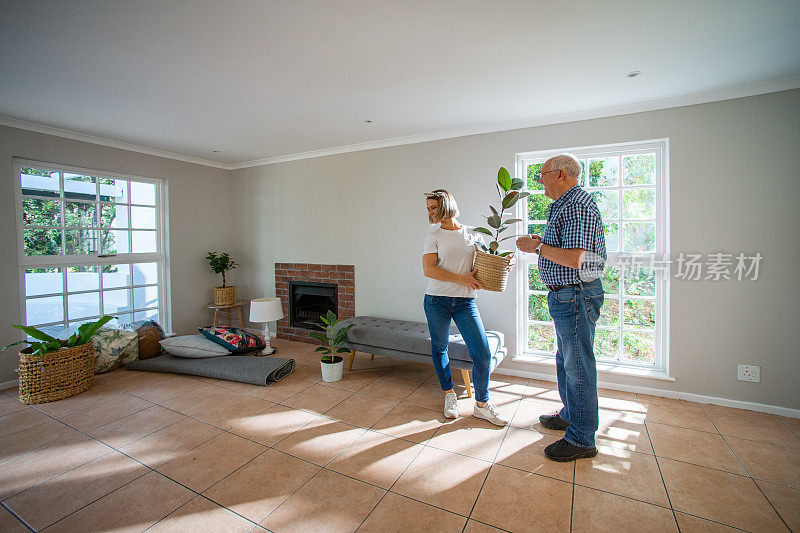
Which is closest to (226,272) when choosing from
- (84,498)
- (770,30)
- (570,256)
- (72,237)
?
(72,237)

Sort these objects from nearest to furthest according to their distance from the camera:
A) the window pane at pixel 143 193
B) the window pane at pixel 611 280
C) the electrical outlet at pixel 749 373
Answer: the electrical outlet at pixel 749 373 < the window pane at pixel 611 280 < the window pane at pixel 143 193

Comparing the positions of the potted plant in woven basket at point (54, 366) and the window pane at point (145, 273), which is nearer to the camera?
the potted plant in woven basket at point (54, 366)

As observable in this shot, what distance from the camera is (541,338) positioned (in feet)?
11.4

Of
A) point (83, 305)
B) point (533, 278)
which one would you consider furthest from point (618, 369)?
point (83, 305)

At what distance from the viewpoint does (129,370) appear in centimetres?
369

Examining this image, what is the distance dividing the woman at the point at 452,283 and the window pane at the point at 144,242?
146 inches

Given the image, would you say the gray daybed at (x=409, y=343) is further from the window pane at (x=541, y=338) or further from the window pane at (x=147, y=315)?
the window pane at (x=147, y=315)

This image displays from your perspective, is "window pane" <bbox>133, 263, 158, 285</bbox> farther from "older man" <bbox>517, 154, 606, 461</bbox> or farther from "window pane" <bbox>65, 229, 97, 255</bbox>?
"older man" <bbox>517, 154, 606, 461</bbox>

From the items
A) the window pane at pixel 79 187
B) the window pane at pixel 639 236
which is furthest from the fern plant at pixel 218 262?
the window pane at pixel 639 236

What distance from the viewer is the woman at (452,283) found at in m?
2.36

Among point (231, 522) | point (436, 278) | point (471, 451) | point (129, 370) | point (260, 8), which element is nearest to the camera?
point (231, 522)

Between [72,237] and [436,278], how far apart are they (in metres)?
3.82

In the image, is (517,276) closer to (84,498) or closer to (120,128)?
(84,498)

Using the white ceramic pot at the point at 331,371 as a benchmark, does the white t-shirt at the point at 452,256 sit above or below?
above
